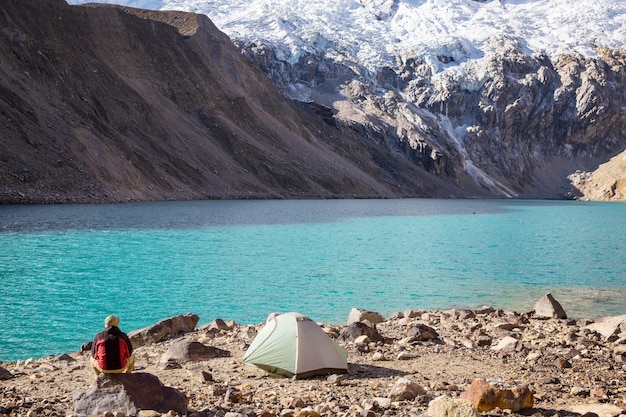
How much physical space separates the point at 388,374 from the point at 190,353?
3.59 m

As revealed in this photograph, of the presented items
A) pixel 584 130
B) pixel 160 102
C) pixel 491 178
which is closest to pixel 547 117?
pixel 584 130

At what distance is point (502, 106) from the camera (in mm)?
178750

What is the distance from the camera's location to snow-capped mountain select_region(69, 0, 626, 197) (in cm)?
15075

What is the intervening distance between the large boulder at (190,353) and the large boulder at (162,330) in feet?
6.01

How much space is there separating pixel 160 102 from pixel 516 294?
78078mm

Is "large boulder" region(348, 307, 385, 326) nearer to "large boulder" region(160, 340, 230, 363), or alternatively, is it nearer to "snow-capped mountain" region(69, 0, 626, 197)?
"large boulder" region(160, 340, 230, 363)

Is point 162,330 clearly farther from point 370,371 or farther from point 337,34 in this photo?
point 337,34

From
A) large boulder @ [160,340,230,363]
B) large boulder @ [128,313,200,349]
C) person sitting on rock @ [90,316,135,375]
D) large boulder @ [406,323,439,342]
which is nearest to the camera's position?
person sitting on rock @ [90,316,135,375]

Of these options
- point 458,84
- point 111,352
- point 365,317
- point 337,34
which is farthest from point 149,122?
point 458,84

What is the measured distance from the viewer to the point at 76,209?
54.9 meters

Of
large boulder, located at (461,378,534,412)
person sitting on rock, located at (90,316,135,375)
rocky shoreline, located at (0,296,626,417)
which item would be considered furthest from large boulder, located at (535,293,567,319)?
person sitting on rock, located at (90,316,135,375)

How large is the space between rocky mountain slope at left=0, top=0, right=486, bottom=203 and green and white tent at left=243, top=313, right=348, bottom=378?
172 feet

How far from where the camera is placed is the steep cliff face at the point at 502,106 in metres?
151

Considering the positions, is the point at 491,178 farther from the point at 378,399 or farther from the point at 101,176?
the point at 378,399
